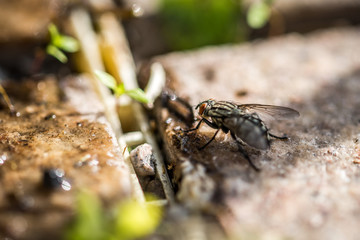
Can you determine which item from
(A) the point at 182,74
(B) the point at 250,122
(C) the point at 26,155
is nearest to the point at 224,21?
(A) the point at 182,74

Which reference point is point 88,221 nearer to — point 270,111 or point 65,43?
point 270,111

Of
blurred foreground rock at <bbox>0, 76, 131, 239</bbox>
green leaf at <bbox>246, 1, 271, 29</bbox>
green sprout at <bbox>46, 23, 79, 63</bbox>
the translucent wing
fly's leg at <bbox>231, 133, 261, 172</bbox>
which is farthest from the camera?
green leaf at <bbox>246, 1, 271, 29</bbox>

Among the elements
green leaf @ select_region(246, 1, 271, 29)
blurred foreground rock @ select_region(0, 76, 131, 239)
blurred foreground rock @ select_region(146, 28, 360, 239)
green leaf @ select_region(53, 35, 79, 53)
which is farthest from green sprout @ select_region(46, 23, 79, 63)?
green leaf @ select_region(246, 1, 271, 29)

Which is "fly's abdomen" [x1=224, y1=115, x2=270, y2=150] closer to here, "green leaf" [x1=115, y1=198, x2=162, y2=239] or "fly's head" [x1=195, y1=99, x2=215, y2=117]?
"fly's head" [x1=195, y1=99, x2=215, y2=117]

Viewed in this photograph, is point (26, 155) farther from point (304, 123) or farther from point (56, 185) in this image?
point (304, 123)

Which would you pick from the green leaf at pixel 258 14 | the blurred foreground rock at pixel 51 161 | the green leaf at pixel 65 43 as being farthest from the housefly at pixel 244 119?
the green leaf at pixel 258 14

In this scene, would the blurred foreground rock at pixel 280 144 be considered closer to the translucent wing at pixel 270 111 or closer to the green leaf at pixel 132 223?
the translucent wing at pixel 270 111

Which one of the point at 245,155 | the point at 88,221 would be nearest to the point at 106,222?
the point at 88,221
